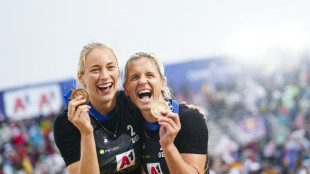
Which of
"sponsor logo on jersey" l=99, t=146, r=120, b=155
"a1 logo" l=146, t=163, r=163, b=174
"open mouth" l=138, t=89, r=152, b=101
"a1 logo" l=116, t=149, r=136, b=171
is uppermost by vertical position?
"open mouth" l=138, t=89, r=152, b=101

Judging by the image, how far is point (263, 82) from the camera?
18.8 metres

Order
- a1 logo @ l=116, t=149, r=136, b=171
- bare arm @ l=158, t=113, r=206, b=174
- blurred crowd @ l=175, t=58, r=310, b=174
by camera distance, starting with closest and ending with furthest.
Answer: bare arm @ l=158, t=113, r=206, b=174
a1 logo @ l=116, t=149, r=136, b=171
blurred crowd @ l=175, t=58, r=310, b=174

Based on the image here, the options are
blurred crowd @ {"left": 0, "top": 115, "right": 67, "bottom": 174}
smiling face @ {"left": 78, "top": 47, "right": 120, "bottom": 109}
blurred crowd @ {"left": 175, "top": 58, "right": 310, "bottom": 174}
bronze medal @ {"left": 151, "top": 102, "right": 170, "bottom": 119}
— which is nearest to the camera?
bronze medal @ {"left": 151, "top": 102, "right": 170, "bottom": 119}

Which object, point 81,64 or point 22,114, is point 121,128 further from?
point 22,114

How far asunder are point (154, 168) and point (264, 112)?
15662mm

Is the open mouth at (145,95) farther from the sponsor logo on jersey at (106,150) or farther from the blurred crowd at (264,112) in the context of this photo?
the blurred crowd at (264,112)

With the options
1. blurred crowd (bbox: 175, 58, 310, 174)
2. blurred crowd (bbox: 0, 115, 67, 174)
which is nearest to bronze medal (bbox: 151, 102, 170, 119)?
blurred crowd (bbox: 0, 115, 67, 174)

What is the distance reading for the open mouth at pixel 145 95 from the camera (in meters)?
Answer: 3.16

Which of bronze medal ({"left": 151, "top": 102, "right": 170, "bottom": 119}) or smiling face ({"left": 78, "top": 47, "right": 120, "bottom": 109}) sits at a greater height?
smiling face ({"left": 78, "top": 47, "right": 120, "bottom": 109})

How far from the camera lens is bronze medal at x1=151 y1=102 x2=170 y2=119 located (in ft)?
9.31

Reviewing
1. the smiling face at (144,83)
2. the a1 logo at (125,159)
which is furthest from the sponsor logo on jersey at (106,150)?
the smiling face at (144,83)

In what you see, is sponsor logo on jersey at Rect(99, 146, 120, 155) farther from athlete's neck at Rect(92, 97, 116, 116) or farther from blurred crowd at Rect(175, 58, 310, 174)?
blurred crowd at Rect(175, 58, 310, 174)

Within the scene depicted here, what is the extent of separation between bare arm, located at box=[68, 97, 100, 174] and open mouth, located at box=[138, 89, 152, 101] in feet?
1.95

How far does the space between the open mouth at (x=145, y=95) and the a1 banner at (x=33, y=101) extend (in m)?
14.3
